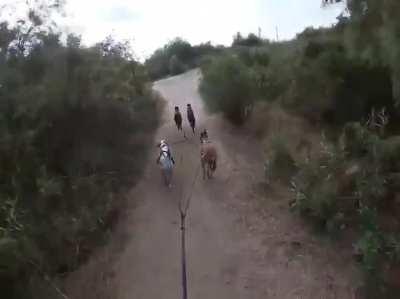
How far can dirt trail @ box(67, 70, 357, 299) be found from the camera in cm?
1435

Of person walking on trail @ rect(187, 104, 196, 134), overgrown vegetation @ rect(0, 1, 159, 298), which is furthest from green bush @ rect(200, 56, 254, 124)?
overgrown vegetation @ rect(0, 1, 159, 298)

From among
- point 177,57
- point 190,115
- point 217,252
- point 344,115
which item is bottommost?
point 217,252

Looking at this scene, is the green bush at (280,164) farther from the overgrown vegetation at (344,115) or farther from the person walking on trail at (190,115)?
the person walking on trail at (190,115)

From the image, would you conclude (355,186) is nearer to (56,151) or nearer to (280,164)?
(280,164)

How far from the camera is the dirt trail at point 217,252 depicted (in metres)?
14.4

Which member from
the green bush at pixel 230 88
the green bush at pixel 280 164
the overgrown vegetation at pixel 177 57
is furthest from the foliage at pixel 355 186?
the overgrown vegetation at pixel 177 57

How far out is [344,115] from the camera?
68.0 feet

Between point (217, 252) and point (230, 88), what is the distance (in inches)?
391

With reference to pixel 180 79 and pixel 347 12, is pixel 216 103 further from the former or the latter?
pixel 180 79

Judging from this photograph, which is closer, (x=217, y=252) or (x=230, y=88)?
(x=217, y=252)

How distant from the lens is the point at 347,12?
14508mm

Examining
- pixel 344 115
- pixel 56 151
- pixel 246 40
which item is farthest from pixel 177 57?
pixel 56 151

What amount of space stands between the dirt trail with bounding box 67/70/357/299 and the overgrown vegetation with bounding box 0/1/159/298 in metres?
0.75

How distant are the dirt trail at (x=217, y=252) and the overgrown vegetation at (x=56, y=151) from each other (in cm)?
75
